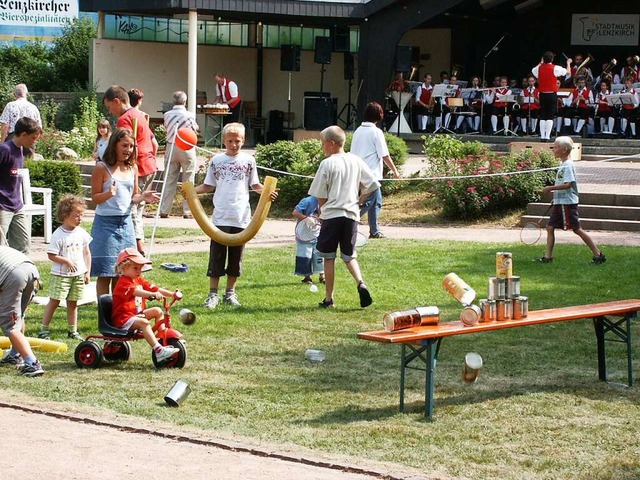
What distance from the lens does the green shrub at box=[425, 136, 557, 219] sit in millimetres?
18094

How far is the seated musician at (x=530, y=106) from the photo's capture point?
87.2 ft

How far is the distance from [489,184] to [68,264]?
1021 centimetres

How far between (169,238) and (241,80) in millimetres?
17450

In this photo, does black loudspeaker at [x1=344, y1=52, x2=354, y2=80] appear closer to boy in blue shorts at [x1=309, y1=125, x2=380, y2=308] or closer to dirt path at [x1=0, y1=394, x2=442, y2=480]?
boy in blue shorts at [x1=309, y1=125, x2=380, y2=308]

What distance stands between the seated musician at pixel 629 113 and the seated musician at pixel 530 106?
74.6 inches

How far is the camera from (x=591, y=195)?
17.9 metres

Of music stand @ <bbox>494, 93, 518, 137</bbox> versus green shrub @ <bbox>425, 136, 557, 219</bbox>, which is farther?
music stand @ <bbox>494, 93, 518, 137</bbox>

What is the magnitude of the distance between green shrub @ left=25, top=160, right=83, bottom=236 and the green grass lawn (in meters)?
5.35

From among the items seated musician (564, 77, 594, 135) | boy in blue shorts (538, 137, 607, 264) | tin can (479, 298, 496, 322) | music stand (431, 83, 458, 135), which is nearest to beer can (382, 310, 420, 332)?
tin can (479, 298, 496, 322)

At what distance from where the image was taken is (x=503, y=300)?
7637 mm

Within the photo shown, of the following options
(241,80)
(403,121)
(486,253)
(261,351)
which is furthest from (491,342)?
(241,80)

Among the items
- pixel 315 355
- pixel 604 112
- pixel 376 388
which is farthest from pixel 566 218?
pixel 604 112

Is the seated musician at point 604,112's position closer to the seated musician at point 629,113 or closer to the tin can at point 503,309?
the seated musician at point 629,113

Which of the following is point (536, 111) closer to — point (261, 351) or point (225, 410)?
point (261, 351)
